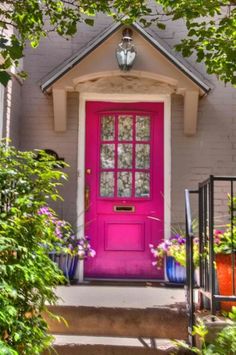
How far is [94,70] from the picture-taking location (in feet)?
19.3

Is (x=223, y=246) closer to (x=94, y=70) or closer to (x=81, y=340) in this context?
(x=81, y=340)

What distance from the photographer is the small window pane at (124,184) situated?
6.20 m

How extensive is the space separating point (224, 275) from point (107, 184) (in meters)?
2.69

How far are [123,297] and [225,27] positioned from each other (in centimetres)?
273

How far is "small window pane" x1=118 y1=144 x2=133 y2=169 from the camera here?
627cm

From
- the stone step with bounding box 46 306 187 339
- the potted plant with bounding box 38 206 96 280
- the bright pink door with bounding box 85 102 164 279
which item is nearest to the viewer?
the stone step with bounding box 46 306 187 339

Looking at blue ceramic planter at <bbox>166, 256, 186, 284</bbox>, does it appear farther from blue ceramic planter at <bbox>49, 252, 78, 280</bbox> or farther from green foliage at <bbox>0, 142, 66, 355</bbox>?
green foliage at <bbox>0, 142, 66, 355</bbox>

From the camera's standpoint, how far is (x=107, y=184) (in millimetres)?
6234

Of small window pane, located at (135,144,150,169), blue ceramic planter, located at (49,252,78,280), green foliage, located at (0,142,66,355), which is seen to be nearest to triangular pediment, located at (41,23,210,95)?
small window pane, located at (135,144,150,169)

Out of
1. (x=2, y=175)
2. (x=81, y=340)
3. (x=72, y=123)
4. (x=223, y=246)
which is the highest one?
(x=72, y=123)

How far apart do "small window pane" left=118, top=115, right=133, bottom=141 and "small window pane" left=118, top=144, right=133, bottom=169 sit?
0.11 m

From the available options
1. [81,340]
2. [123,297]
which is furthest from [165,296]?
[81,340]

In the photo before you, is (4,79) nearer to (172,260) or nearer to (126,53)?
(126,53)

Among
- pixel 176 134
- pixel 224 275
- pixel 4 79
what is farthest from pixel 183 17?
pixel 4 79
